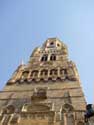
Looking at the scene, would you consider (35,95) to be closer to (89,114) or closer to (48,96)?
(48,96)

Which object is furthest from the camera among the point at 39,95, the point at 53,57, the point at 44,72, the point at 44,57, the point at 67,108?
the point at 44,57

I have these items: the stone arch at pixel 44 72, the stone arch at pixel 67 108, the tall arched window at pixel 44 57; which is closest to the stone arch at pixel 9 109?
the stone arch at pixel 67 108

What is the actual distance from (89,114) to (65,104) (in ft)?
13.4

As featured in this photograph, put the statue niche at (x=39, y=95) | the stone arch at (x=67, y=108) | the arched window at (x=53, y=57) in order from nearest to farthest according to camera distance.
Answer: the stone arch at (x=67, y=108) < the statue niche at (x=39, y=95) < the arched window at (x=53, y=57)

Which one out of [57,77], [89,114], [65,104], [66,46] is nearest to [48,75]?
[57,77]

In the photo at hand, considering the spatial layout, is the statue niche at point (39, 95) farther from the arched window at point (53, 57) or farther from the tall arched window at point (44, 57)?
A: the tall arched window at point (44, 57)

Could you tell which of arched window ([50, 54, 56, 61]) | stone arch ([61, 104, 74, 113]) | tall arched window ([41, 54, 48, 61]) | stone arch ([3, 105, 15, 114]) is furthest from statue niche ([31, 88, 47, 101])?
tall arched window ([41, 54, 48, 61])

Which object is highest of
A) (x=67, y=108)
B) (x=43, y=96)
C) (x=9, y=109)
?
(x=43, y=96)

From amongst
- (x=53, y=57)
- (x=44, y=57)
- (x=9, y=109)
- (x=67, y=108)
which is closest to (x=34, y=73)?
(x=53, y=57)

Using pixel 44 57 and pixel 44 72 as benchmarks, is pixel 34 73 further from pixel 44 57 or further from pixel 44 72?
pixel 44 57

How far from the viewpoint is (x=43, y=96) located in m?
21.5

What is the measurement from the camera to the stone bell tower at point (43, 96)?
720 inches

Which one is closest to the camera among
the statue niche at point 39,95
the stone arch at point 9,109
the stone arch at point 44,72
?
the stone arch at point 9,109

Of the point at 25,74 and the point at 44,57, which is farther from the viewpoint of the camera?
the point at 44,57
